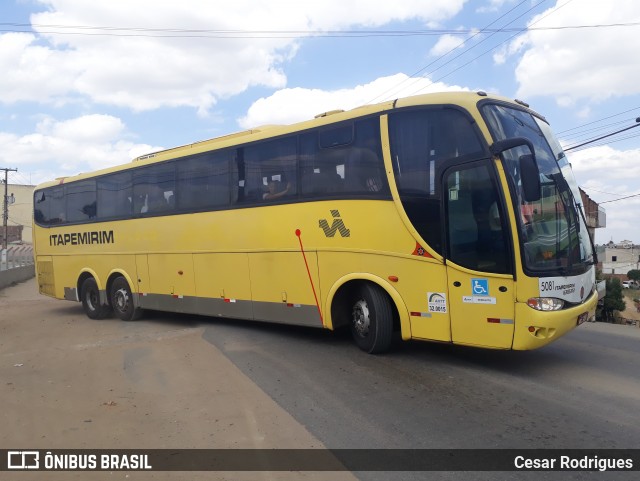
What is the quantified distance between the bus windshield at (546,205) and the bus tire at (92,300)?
34.5 ft

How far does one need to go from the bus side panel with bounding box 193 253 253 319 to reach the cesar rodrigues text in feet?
19.9

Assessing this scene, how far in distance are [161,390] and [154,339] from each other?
359 centimetres

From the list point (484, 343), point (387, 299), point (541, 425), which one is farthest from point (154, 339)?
point (541, 425)

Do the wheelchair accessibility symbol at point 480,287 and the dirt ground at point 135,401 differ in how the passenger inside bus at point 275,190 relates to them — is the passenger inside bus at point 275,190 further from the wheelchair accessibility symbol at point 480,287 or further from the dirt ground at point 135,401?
the wheelchair accessibility symbol at point 480,287

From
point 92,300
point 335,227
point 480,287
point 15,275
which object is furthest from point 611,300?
point 15,275

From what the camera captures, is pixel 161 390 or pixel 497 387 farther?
pixel 161 390

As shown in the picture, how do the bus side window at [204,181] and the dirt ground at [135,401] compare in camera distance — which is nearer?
the dirt ground at [135,401]

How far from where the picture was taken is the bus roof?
6699mm

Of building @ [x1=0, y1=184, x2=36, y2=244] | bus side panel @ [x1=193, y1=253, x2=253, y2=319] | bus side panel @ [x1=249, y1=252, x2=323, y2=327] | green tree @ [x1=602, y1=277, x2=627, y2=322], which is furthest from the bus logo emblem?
building @ [x1=0, y1=184, x2=36, y2=244]

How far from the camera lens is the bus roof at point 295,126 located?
264 inches

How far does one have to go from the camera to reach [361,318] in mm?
7684

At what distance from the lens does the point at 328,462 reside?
14.1 feet

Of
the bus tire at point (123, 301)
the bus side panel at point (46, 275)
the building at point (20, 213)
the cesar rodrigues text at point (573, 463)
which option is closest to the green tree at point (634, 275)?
the bus tire at point (123, 301)

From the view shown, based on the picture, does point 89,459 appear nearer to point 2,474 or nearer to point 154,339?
point 2,474
